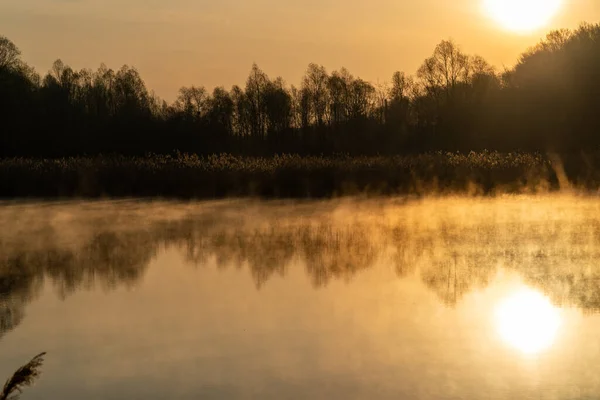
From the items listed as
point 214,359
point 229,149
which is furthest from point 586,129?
point 214,359

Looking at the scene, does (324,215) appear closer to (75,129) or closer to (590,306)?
(590,306)

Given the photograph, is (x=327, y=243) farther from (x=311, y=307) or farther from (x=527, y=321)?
(x=527, y=321)

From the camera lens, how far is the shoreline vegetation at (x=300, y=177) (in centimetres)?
1983

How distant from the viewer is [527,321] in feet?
23.5

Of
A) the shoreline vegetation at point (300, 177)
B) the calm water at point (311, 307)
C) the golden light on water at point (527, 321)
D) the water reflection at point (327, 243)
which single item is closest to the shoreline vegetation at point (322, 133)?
the shoreline vegetation at point (300, 177)

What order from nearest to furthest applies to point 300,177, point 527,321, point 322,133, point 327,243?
point 527,321 → point 327,243 → point 300,177 → point 322,133

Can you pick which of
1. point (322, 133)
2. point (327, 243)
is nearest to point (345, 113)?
point (322, 133)

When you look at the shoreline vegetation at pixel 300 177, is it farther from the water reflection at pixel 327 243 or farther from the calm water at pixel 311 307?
the calm water at pixel 311 307

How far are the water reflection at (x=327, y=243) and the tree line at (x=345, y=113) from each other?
14.4 metres

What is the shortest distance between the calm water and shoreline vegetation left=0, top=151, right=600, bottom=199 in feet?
16.1

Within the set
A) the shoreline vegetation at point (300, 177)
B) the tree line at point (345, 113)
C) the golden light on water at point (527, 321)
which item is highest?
the tree line at point (345, 113)

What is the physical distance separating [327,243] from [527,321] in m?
5.23

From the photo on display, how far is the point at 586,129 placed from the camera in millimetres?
29297

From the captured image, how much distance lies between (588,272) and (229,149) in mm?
26569
